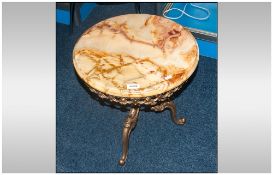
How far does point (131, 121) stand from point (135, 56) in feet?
1.54

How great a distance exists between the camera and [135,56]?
2.41 m

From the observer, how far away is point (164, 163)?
287 cm

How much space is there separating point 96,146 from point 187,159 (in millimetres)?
658

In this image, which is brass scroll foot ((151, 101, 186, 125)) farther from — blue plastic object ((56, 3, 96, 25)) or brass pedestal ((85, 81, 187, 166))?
blue plastic object ((56, 3, 96, 25))

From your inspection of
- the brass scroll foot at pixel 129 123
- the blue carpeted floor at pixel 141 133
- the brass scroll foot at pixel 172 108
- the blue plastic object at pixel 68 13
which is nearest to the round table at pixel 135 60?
the brass scroll foot at pixel 129 123

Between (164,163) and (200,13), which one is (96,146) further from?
(200,13)

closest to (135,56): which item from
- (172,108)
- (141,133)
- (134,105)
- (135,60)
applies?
(135,60)

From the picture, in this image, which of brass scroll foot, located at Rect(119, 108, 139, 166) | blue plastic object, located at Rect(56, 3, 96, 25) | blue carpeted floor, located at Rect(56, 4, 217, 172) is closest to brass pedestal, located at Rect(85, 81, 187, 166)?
brass scroll foot, located at Rect(119, 108, 139, 166)

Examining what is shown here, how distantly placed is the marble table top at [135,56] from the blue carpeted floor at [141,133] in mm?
805

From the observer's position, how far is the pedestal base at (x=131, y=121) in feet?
8.69

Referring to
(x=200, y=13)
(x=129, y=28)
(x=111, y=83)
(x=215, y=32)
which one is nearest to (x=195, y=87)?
(x=215, y=32)

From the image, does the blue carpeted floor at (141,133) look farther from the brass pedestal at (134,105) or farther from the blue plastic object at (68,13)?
the blue plastic object at (68,13)

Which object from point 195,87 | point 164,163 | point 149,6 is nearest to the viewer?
point 164,163

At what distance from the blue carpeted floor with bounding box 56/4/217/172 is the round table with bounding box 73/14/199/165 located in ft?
1.08
